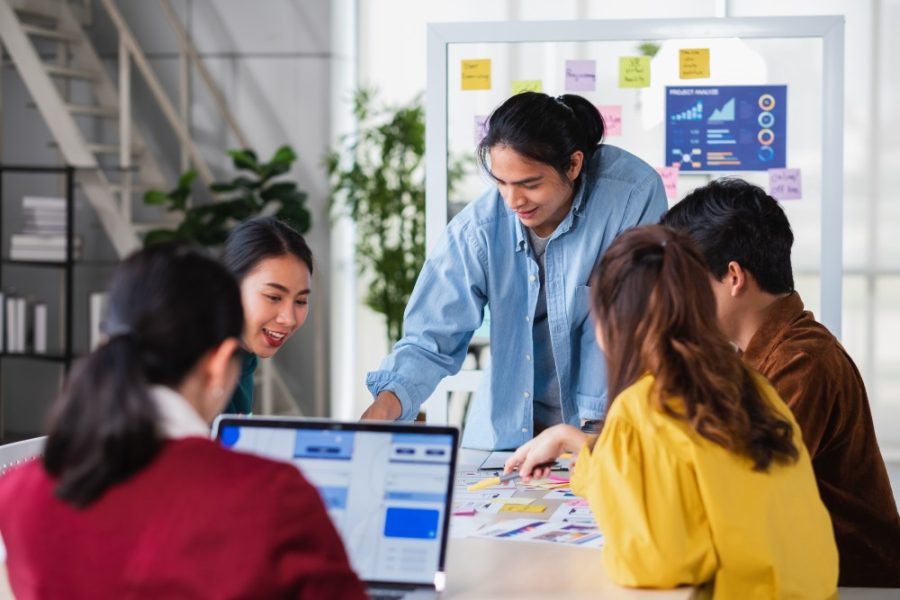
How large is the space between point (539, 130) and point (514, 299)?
1.29 ft

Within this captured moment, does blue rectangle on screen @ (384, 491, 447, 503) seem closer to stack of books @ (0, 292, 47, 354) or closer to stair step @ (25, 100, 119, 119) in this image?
stack of books @ (0, 292, 47, 354)

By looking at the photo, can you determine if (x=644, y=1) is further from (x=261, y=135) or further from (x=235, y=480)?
(x=235, y=480)

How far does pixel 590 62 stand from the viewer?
354cm

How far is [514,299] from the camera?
2.63 m

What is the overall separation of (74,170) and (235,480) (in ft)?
15.1

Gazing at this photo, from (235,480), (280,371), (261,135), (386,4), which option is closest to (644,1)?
(386,4)

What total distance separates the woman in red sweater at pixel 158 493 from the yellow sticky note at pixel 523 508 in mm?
930

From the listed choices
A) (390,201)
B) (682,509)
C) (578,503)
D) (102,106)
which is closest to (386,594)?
(682,509)

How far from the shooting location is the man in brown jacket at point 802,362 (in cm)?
208

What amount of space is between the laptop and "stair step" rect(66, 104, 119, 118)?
4.40 m

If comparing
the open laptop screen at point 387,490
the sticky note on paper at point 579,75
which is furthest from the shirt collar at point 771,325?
the sticky note on paper at point 579,75

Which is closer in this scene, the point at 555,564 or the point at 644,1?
the point at 555,564

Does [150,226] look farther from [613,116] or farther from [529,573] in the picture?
[529,573]

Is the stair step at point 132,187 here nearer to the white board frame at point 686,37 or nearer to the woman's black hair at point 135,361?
the white board frame at point 686,37
